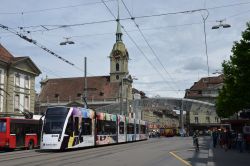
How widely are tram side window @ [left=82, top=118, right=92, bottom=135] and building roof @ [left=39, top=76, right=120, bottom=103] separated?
9788 cm

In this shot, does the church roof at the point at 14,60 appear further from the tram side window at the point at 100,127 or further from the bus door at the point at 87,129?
the bus door at the point at 87,129

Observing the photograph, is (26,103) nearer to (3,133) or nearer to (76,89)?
(3,133)

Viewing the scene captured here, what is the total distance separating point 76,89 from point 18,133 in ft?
344

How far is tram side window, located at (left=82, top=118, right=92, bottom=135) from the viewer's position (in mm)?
31328

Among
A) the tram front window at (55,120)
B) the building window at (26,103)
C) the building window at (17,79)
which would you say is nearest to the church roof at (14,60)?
the building window at (17,79)

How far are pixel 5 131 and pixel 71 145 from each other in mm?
4830

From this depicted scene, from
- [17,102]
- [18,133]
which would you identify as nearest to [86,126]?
[18,133]

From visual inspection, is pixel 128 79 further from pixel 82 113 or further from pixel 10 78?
pixel 82 113

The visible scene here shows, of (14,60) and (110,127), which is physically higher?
(14,60)

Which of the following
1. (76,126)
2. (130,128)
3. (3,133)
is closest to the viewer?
(76,126)

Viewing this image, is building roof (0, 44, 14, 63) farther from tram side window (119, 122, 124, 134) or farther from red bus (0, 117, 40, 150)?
red bus (0, 117, 40, 150)

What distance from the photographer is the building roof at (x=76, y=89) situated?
133250mm

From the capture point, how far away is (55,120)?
93.9ft

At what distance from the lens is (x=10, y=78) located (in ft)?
180
